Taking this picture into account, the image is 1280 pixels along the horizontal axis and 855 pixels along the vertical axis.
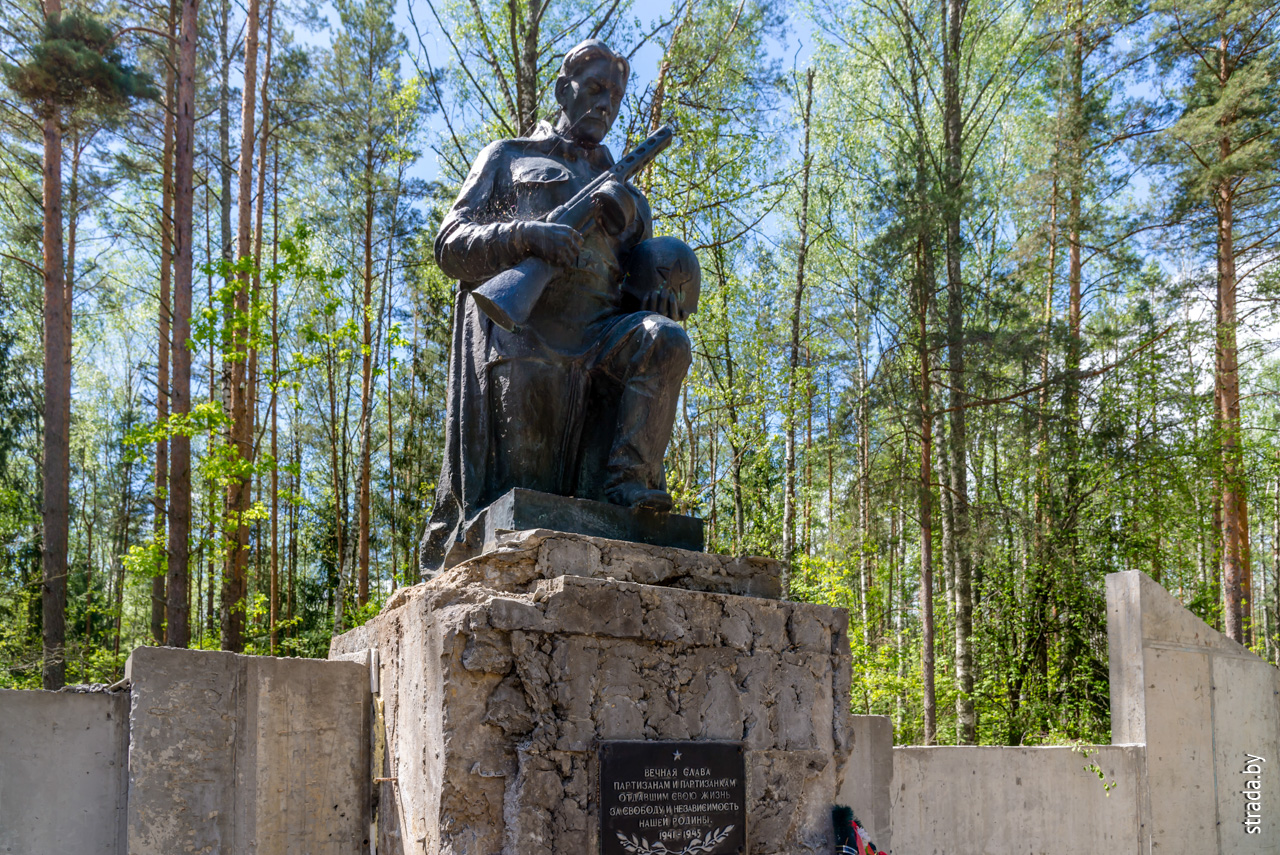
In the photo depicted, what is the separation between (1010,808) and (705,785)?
11.0ft

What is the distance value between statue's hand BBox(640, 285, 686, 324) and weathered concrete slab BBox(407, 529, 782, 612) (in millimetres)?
910

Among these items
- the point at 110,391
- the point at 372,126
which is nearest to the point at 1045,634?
the point at 372,126

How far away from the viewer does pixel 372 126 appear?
15.3 m

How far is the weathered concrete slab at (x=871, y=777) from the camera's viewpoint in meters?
3.74

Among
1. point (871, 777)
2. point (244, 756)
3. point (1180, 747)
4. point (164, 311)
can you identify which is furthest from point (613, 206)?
point (164, 311)

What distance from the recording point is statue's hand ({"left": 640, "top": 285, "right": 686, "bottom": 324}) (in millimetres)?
3566

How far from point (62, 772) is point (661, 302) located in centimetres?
243

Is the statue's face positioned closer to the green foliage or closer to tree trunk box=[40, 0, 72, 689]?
the green foliage

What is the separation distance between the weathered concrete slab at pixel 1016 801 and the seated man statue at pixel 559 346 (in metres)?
2.70

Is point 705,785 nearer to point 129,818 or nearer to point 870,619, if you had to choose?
point 129,818

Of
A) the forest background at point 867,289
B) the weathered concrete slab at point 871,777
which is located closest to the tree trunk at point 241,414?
the forest background at point 867,289

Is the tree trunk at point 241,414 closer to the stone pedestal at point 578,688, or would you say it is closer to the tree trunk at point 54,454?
the tree trunk at point 54,454

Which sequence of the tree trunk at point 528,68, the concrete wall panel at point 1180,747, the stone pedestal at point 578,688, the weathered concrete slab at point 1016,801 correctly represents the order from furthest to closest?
1. the tree trunk at point 528,68
2. the concrete wall panel at point 1180,747
3. the weathered concrete slab at point 1016,801
4. the stone pedestal at point 578,688

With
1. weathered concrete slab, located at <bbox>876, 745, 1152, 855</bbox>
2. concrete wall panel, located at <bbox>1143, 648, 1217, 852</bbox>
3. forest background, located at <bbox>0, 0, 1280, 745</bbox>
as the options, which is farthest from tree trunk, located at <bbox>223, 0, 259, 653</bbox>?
concrete wall panel, located at <bbox>1143, 648, 1217, 852</bbox>
